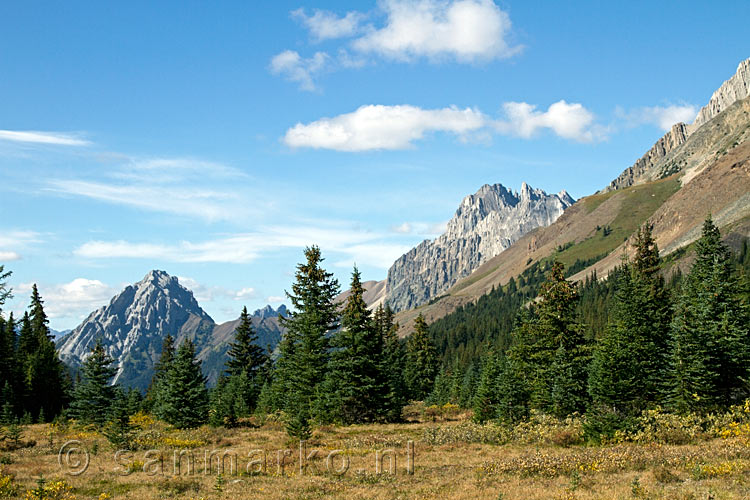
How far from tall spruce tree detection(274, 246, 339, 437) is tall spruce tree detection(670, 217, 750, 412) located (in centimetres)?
2427

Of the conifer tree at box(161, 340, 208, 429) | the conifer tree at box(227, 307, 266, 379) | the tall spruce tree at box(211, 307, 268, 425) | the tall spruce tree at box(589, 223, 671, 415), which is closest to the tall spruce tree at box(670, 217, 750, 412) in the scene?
the tall spruce tree at box(589, 223, 671, 415)

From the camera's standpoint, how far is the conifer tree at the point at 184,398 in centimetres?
3841

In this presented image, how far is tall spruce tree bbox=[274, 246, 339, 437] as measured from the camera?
39.7 meters

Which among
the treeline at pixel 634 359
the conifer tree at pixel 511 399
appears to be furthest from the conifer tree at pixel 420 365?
the conifer tree at pixel 511 399

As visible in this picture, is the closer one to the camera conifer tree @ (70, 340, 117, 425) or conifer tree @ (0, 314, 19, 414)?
conifer tree @ (70, 340, 117, 425)

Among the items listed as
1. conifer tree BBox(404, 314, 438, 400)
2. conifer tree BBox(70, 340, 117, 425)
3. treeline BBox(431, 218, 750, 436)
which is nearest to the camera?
treeline BBox(431, 218, 750, 436)

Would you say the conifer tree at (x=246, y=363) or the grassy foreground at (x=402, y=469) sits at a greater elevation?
the conifer tree at (x=246, y=363)

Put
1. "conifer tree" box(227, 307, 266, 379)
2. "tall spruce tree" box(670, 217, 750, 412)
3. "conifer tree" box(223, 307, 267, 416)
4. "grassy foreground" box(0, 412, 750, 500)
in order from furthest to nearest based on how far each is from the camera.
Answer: "conifer tree" box(227, 307, 266, 379), "conifer tree" box(223, 307, 267, 416), "tall spruce tree" box(670, 217, 750, 412), "grassy foreground" box(0, 412, 750, 500)

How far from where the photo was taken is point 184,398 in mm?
38906

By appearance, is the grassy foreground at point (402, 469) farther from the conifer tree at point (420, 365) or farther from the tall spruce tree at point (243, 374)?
the conifer tree at point (420, 365)

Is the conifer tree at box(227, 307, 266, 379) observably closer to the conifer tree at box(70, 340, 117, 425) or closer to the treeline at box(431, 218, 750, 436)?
the conifer tree at box(70, 340, 117, 425)

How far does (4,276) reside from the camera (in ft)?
108

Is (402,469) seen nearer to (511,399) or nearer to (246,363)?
(511,399)

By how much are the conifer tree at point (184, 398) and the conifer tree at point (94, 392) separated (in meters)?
7.20
